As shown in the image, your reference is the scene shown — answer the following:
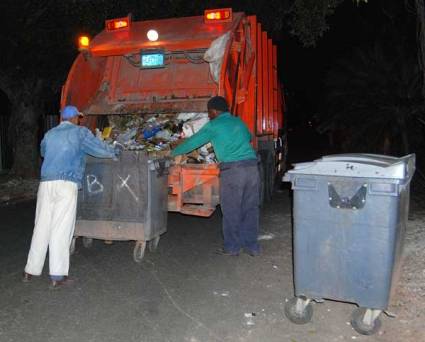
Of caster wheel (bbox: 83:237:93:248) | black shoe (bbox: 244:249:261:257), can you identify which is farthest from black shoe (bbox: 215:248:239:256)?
caster wheel (bbox: 83:237:93:248)

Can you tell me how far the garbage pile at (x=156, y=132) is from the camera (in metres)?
6.78

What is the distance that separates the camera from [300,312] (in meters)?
4.05

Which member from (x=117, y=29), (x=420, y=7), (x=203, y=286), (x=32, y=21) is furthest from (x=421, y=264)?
(x=32, y=21)

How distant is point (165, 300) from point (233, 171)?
176 centimetres

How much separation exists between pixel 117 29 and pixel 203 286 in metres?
4.14

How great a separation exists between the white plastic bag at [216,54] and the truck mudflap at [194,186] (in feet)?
3.67

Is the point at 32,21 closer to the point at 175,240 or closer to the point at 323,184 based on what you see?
the point at 175,240

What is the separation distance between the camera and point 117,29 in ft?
24.5

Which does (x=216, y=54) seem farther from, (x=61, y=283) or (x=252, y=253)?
(x=61, y=283)

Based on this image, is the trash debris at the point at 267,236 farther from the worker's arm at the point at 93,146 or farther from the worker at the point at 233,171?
the worker's arm at the point at 93,146

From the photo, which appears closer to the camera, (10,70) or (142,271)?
(142,271)

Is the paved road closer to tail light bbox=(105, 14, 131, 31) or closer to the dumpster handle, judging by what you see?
the dumpster handle

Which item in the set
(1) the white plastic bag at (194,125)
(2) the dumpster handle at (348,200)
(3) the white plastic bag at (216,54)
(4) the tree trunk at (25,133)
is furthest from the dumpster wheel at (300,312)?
(4) the tree trunk at (25,133)

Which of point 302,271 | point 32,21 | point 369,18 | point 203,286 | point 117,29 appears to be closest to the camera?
point 302,271
